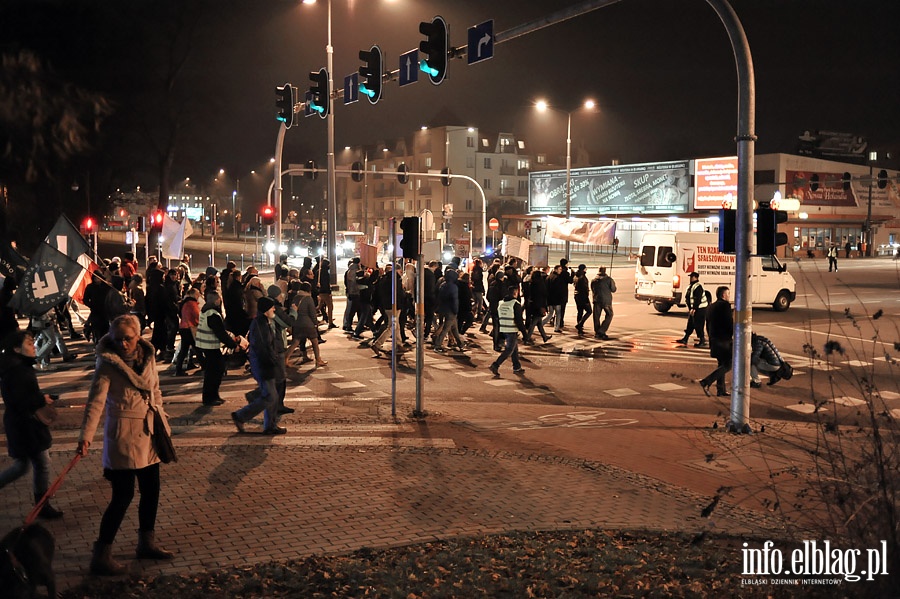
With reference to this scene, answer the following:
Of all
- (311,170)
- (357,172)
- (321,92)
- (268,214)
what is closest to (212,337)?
(321,92)

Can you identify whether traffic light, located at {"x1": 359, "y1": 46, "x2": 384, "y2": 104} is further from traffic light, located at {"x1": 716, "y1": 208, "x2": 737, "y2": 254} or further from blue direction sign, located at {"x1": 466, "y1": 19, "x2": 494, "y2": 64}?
traffic light, located at {"x1": 716, "y1": 208, "x2": 737, "y2": 254}

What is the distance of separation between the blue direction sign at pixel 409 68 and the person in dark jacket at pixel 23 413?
10.7 m

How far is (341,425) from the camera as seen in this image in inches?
415

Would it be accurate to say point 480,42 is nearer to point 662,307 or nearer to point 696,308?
point 696,308

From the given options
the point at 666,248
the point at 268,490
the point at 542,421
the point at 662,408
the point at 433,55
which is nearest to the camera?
the point at 268,490

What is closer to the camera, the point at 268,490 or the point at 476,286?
the point at 268,490

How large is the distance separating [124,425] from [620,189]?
7043 centimetres

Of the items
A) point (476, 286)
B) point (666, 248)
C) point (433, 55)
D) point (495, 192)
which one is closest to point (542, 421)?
point (433, 55)

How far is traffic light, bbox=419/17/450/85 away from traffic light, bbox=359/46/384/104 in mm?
2344

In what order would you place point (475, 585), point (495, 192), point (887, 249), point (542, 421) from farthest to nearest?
point (495, 192)
point (887, 249)
point (542, 421)
point (475, 585)

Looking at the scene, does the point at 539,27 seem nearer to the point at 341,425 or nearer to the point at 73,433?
the point at 341,425

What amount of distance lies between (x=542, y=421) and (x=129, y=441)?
6.55m

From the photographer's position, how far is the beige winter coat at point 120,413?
219 inches

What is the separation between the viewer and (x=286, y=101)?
2091 cm
